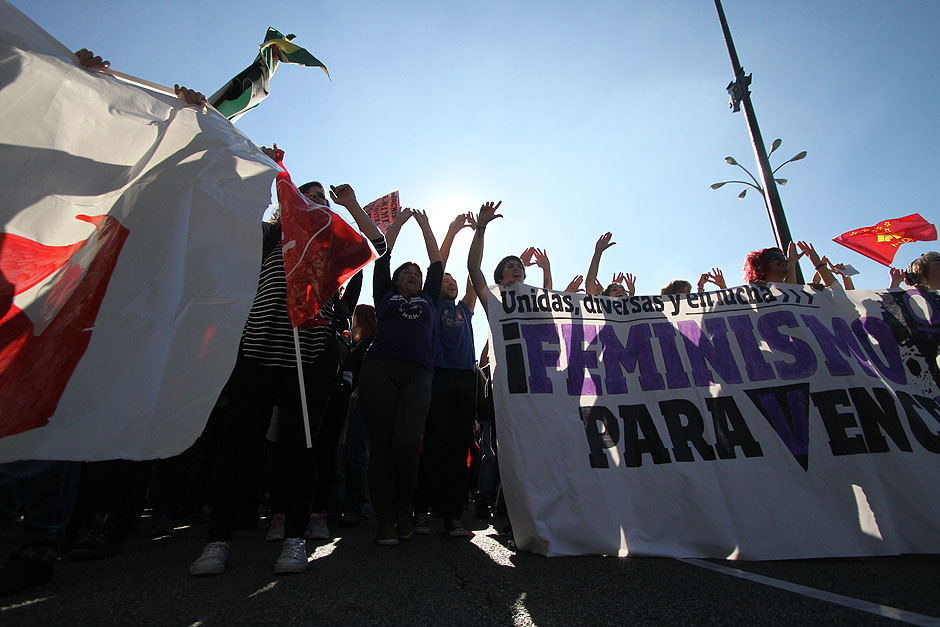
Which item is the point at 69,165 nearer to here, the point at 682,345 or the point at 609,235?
the point at 682,345

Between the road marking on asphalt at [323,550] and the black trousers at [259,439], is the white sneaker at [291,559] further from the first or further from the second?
the road marking on asphalt at [323,550]

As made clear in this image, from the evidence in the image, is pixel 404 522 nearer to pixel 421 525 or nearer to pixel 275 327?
pixel 421 525

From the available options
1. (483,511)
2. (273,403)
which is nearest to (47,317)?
(273,403)

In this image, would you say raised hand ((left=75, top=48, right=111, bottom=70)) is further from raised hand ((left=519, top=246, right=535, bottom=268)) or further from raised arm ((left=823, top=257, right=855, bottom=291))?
raised arm ((left=823, top=257, right=855, bottom=291))

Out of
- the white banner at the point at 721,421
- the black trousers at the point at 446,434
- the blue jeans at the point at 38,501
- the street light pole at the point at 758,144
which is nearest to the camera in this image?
the blue jeans at the point at 38,501

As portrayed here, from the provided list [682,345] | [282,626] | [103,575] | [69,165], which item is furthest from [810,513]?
[69,165]

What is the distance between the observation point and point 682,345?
3.48m

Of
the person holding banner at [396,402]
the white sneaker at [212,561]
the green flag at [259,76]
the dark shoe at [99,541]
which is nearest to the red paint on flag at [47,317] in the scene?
the white sneaker at [212,561]

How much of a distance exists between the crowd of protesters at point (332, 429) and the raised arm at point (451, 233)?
17mm

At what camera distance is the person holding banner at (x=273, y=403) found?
2.39 m

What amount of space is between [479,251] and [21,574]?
3023 mm

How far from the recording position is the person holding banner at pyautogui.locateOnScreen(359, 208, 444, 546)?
3.03 m

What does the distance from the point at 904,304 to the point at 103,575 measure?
513 cm

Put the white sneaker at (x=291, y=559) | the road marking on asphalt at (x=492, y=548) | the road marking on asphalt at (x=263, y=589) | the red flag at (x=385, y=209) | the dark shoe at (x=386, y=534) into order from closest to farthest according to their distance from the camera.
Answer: the road marking on asphalt at (x=263, y=589) → the white sneaker at (x=291, y=559) → the road marking on asphalt at (x=492, y=548) → the dark shoe at (x=386, y=534) → the red flag at (x=385, y=209)
